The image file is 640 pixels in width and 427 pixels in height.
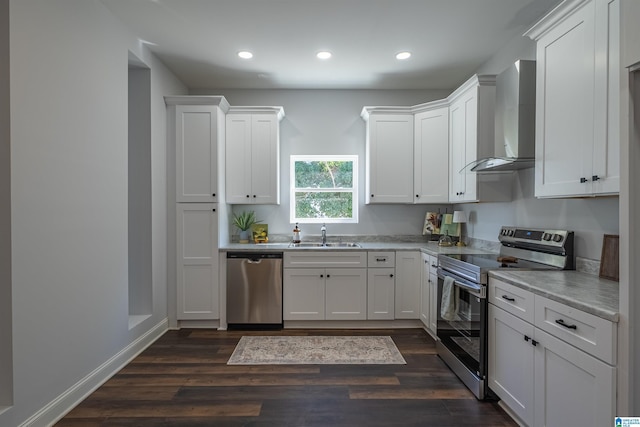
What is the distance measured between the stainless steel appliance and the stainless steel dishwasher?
1669 mm

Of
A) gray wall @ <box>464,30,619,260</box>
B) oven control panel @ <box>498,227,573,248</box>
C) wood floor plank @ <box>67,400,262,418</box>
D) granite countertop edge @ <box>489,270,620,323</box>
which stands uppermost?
gray wall @ <box>464,30,619,260</box>

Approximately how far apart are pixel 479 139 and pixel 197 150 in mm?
2866

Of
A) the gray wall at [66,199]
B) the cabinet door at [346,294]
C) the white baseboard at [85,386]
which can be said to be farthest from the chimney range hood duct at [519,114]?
the white baseboard at [85,386]

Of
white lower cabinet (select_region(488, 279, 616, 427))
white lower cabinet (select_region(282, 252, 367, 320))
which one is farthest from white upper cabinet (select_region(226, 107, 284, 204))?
white lower cabinet (select_region(488, 279, 616, 427))

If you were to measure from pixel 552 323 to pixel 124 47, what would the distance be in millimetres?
3599

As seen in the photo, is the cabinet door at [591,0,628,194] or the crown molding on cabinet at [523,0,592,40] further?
the crown molding on cabinet at [523,0,592,40]

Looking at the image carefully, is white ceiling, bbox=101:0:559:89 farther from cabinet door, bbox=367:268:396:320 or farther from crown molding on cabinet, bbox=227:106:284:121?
cabinet door, bbox=367:268:396:320

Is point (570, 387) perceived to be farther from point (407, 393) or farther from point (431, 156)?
point (431, 156)

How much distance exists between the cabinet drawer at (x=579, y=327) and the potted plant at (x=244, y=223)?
10.3ft

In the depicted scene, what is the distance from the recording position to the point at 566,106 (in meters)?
1.99

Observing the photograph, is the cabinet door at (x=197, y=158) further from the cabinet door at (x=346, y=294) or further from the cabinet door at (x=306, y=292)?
the cabinet door at (x=346, y=294)

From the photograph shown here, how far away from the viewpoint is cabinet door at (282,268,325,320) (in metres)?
3.69

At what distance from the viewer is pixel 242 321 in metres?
3.67

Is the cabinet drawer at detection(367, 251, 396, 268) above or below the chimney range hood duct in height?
below
